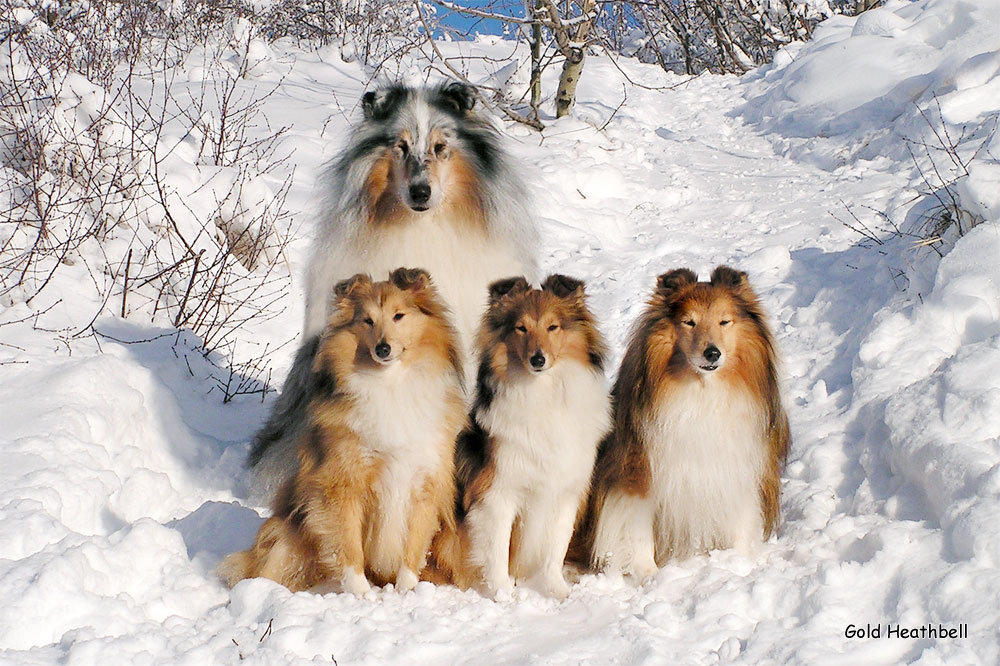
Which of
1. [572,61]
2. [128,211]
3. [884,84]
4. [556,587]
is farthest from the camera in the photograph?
[572,61]

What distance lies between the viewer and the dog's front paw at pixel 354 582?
144 inches

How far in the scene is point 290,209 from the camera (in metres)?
8.11

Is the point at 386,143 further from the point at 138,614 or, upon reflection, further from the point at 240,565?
the point at 138,614

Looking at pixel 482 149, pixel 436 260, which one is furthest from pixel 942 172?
pixel 436 260

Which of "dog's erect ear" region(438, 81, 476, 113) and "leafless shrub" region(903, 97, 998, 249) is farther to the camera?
"leafless shrub" region(903, 97, 998, 249)

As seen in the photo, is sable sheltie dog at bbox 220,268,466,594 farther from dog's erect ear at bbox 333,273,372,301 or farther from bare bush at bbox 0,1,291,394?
bare bush at bbox 0,1,291,394

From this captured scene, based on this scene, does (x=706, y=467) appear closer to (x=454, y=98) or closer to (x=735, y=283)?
(x=735, y=283)

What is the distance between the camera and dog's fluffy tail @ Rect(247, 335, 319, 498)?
4406mm

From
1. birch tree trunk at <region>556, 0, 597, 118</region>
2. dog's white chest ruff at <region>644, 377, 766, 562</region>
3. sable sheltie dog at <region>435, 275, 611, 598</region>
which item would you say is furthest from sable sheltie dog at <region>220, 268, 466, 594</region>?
birch tree trunk at <region>556, 0, 597, 118</region>

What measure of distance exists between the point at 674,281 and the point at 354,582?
1.73 metres

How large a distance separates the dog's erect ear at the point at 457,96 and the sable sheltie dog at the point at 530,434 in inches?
49.7

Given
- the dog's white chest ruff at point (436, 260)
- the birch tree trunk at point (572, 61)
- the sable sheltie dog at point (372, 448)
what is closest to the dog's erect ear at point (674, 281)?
the sable sheltie dog at point (372, 448)

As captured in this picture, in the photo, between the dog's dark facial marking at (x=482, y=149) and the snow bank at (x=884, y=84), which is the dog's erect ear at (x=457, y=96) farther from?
the snow bank at (x=884, y=84)

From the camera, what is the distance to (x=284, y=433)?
15.0 ft
